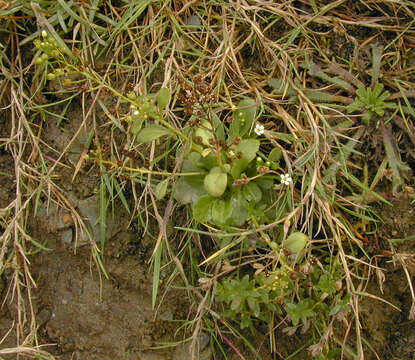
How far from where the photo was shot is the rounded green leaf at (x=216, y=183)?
2346mm

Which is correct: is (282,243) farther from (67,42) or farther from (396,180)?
(67,42)

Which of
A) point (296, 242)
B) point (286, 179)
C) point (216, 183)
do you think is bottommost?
point (296, 242)

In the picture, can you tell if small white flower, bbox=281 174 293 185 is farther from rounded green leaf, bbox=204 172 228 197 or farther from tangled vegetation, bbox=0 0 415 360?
rounded green leaf, bbox=204 172 228 197

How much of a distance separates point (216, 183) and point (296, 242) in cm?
53

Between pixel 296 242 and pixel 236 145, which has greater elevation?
pixel 236 145

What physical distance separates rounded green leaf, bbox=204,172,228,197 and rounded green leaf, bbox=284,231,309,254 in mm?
449

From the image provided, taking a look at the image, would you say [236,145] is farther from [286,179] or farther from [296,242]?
[296,242]

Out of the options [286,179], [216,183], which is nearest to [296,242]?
[286,179]

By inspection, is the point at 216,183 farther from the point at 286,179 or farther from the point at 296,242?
the point at 296,242

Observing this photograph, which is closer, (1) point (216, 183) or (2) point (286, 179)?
(1) point (216, 183)

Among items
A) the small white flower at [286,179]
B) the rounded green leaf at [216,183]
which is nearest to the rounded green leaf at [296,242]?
the small white flower at [286,179]

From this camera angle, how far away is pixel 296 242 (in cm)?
237

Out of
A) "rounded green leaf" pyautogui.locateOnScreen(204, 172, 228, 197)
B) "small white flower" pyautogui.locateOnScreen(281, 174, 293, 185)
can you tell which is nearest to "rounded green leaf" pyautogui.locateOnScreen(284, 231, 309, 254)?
"small white flower" pyautogui.locateOnScreen(281, 174, 293, 185)

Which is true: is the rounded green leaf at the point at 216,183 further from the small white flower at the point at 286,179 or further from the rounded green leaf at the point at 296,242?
the rounded green leaf at the point at 296,242
